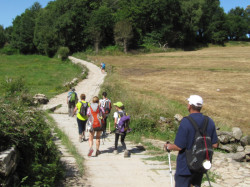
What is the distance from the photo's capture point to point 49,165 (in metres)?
4.89

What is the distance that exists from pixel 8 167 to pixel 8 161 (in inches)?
3.2

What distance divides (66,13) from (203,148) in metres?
66.6

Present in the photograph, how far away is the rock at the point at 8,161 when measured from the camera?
381 centimetres

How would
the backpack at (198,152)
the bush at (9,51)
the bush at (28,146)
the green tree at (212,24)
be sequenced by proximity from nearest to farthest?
the backpack at (198,152) < the bush at (28,146) < the bush at (9,51) < the green tree at (212,24)

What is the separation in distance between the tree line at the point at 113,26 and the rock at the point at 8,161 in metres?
58.7

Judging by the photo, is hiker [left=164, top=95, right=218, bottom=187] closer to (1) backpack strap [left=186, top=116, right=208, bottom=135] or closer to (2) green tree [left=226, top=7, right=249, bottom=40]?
(1) backpack strap [left=186, top=116, right=208, bottom=135]

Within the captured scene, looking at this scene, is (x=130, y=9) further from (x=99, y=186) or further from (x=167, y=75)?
(x=99, y=186)

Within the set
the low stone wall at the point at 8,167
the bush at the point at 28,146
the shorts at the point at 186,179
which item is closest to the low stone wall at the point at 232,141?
the shorts at the point at 186,179

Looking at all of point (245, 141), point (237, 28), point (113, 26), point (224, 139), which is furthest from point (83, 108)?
point (237, 28)

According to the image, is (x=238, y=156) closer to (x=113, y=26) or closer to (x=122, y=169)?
(x=122, y=169)

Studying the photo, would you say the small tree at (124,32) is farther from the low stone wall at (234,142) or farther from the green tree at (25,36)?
the low stone wall at (234,142)

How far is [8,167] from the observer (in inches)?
154

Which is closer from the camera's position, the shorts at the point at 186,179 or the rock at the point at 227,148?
the shorts at the point at 186,179

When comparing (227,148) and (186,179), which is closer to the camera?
(186,179)
